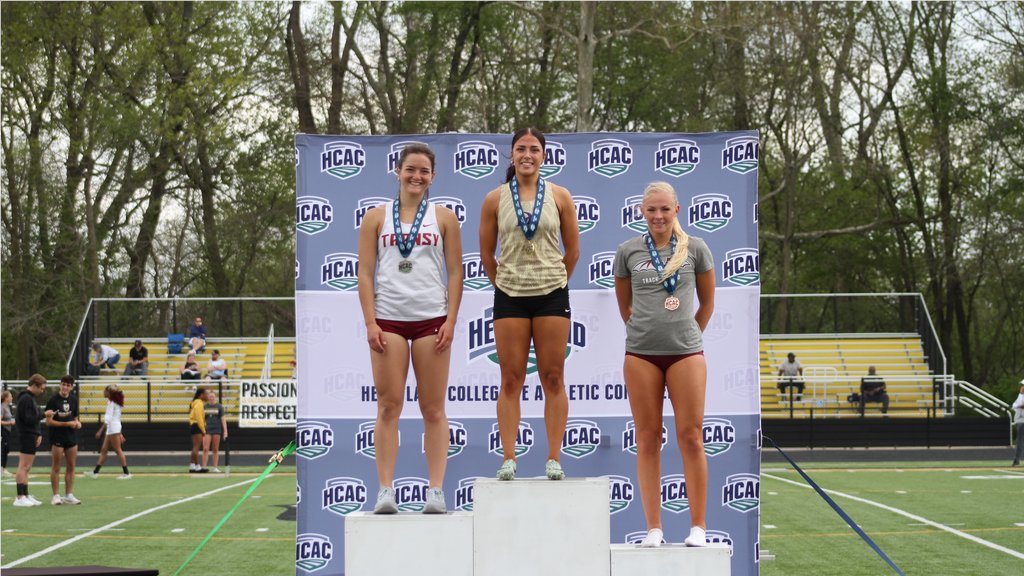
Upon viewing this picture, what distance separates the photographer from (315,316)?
8375 mm

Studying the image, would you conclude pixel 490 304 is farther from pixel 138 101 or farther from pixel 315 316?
pixel 138 101

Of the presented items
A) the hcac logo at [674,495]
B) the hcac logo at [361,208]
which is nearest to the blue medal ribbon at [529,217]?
the hcac logo at [361,208]

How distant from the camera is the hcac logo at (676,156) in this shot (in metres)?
8.45

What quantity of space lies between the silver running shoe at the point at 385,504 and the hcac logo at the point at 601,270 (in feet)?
8.26

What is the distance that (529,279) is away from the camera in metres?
6.43

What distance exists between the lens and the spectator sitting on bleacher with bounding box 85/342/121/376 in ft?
89.7

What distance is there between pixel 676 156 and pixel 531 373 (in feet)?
5.98

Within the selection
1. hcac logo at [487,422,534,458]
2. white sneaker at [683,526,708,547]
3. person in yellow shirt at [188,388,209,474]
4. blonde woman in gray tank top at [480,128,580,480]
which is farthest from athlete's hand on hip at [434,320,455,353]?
person in yellow shirt at [188,388,209,474]

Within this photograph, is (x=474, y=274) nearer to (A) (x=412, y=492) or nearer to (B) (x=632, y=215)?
(B) (x=632, y=215)

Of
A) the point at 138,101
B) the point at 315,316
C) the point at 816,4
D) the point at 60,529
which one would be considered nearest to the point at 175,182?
the point at 138,101

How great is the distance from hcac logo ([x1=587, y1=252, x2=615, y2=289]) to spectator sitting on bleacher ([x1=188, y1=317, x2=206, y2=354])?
20.3 metres

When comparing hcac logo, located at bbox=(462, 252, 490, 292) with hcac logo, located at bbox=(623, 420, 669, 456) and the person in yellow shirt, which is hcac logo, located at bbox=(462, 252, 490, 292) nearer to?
hcac logo, located at bbox=(623, 420, 669, 456)

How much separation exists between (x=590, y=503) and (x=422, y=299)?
1391 millimetres

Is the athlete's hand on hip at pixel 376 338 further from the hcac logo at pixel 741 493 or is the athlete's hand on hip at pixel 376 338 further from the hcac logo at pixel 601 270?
the hcac logo at pixel 741 493
